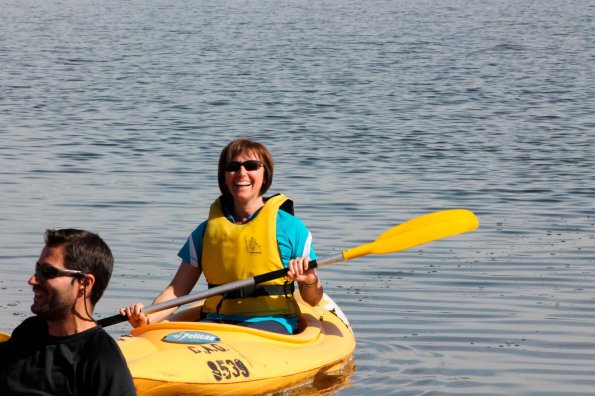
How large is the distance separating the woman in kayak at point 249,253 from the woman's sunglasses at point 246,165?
27 mm

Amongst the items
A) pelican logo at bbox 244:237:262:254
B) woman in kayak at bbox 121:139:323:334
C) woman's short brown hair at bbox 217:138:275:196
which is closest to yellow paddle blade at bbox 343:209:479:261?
woman in kayak at bbox 121:139:323:334

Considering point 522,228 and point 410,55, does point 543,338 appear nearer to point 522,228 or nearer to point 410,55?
point 522,228

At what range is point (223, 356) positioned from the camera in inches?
226

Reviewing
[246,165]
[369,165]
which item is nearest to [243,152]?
[246,165]

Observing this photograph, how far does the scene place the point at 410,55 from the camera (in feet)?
88.2

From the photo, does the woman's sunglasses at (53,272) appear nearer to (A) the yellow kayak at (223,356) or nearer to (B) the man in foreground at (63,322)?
(B) the man in foreground at (63,322)

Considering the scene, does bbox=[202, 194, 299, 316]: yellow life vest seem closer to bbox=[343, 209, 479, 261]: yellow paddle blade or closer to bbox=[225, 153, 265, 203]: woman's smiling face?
bbox=[225, 153, 265, 203]: woman's smiling face

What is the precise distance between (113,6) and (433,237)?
36.7m

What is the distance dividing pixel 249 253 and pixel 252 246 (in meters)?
0.04

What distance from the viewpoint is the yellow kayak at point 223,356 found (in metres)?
5.46

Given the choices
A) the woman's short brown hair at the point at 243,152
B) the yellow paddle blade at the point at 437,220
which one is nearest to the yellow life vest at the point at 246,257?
the woman's short brown hair at the point at 243,152

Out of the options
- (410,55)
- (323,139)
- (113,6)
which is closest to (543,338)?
(323,139)

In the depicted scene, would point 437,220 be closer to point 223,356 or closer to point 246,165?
point 246,165

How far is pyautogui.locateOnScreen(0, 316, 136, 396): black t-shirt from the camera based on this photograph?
3.46 metres
